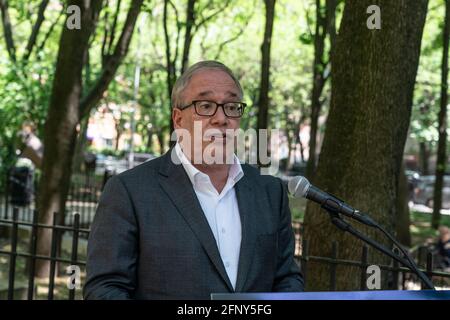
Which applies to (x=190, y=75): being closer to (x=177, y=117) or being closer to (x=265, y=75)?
(x=177, y=117)

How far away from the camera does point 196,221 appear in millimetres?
2516

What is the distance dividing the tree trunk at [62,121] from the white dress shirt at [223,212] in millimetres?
6127

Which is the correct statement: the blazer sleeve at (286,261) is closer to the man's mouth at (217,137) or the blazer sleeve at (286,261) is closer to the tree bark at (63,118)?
the man's mouth at (217,137)

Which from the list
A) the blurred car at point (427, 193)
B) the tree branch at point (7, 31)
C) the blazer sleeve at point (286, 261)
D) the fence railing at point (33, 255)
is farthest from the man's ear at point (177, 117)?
the blurred car at point (427, 193)

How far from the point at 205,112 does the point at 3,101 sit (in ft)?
32.5

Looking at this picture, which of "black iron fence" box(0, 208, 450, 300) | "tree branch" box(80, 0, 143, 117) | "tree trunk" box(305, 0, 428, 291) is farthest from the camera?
"tree branch" box(80, 0, 143, 117)

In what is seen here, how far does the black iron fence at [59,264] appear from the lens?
445cm

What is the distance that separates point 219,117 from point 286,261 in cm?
66

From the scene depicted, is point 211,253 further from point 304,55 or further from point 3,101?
point 304,55

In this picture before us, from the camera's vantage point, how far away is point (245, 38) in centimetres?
3058

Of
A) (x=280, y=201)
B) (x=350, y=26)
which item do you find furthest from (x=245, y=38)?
(x=280, y=201)

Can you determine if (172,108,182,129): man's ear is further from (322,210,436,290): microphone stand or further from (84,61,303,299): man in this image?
(322,210,436,290): microphone stand

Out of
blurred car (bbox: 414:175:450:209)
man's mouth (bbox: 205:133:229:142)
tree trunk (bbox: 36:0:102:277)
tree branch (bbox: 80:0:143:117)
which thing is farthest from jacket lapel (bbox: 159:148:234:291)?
blurred car (bbox: 414:175:450:209)

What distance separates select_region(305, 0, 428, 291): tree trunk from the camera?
16.1 ft
